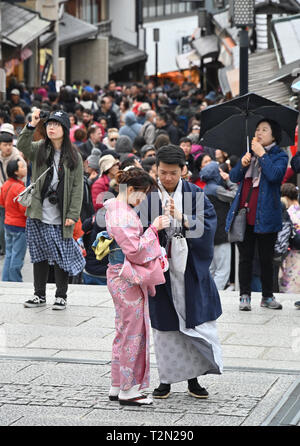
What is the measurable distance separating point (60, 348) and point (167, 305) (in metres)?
1.65

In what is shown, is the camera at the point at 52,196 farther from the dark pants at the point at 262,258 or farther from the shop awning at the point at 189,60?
the shop awning at the point at 189,60

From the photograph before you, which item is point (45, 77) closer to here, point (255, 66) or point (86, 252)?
point (255, 66)

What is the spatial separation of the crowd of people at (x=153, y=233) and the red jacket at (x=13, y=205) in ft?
0.05

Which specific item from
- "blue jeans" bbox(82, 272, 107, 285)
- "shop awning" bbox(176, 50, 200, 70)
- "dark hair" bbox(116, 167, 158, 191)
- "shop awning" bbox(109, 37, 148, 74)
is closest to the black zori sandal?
"dark hair" bbox(116, 167, 158, 191)

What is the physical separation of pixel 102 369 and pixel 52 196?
2372mm

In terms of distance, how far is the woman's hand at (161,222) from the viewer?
6258mm

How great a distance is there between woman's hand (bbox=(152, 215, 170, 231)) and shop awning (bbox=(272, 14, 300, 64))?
12.2 meters

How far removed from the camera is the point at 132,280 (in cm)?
625

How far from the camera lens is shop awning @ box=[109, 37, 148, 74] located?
2047 inches

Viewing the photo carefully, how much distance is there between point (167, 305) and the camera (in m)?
6.55

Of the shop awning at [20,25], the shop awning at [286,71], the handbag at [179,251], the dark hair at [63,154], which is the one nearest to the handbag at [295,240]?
the dark hair at [63,154]

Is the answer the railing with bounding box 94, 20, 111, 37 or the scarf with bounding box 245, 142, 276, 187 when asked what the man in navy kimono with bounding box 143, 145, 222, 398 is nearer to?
the scarf with bounding box 245, 142, 276, 187

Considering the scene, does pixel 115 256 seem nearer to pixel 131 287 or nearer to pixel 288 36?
pixel 131 287

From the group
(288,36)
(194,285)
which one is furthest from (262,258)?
(288,36)
